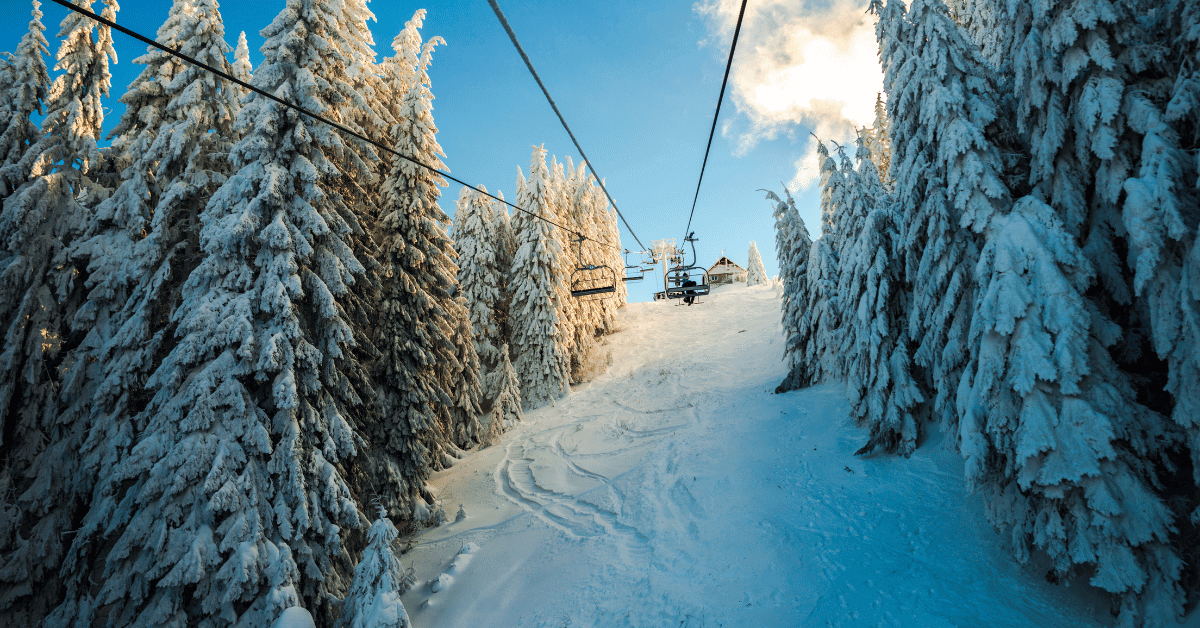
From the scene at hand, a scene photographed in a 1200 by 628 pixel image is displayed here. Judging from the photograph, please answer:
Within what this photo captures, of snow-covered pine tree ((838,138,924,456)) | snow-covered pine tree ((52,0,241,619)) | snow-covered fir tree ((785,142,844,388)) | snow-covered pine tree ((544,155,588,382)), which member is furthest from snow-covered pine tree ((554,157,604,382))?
snow-covered pine tree ((52,0,241,619))

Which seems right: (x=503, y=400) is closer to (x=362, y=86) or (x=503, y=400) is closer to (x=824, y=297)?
(x=362, y=86)

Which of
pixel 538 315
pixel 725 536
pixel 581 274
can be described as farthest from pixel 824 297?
pixel 581 274

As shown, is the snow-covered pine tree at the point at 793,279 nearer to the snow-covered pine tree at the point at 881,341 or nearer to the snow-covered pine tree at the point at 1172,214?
the snow-covered pine tree at the point at 881,341

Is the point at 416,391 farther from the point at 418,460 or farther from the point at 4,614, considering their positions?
the point at 4,614

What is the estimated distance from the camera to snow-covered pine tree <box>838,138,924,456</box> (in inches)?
447

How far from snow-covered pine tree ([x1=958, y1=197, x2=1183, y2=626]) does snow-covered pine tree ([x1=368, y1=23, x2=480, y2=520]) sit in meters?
12.8

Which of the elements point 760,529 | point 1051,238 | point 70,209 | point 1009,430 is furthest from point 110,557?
point 1051,238

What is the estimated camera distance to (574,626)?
8797mm

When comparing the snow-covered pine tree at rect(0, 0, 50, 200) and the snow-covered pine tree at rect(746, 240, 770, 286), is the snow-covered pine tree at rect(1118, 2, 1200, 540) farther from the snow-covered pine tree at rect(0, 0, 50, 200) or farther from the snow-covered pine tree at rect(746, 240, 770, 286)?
the snow-covered pine tree at rect(746, 240, 770, 286)

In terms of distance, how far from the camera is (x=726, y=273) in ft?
208

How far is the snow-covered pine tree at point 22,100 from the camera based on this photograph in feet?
36.8

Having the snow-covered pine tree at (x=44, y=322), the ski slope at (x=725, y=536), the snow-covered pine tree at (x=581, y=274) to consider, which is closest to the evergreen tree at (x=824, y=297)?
the ski slope at (x=725, y=536)

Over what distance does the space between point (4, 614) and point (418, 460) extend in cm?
827

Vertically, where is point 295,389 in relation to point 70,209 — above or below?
below
